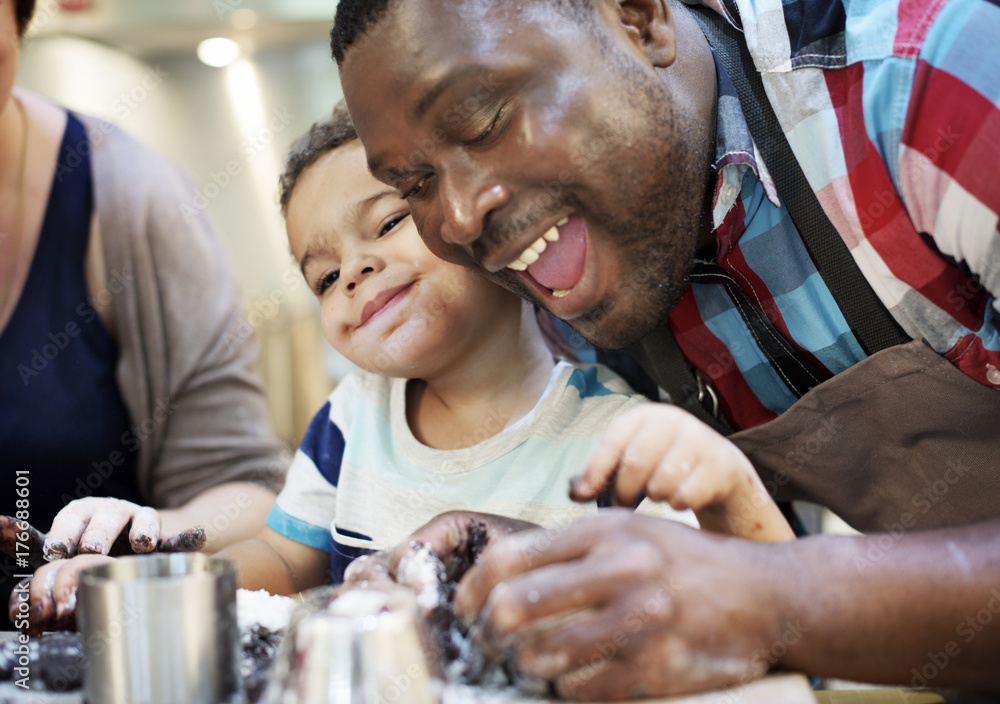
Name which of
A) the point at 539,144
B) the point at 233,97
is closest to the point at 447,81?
the point at 539,144

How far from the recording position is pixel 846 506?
3.82 feet

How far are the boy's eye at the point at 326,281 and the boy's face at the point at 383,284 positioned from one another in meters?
0.01

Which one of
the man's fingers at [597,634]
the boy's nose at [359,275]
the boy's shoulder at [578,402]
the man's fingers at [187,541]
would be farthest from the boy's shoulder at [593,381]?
the man's fingers at [597,634]

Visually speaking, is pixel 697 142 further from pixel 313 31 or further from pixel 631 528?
pixel 313 31

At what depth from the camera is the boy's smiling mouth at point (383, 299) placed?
47.5 inches

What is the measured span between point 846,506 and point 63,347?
4.59 feet

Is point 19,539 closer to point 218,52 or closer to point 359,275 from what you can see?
point 359,275

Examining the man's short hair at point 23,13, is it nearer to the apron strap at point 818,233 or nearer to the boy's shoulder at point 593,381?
the boy's shoulder at point 593,381

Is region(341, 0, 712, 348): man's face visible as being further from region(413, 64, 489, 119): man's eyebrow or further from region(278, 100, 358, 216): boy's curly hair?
region(278, 100, 358, 216): boy's curly hair

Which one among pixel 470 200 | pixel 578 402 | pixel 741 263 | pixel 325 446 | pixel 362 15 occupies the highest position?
pixel 362 15

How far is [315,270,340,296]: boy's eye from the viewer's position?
1.30m

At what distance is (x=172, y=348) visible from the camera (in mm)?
1591

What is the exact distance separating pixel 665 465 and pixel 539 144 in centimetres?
41

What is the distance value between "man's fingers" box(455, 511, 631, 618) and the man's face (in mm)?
425
